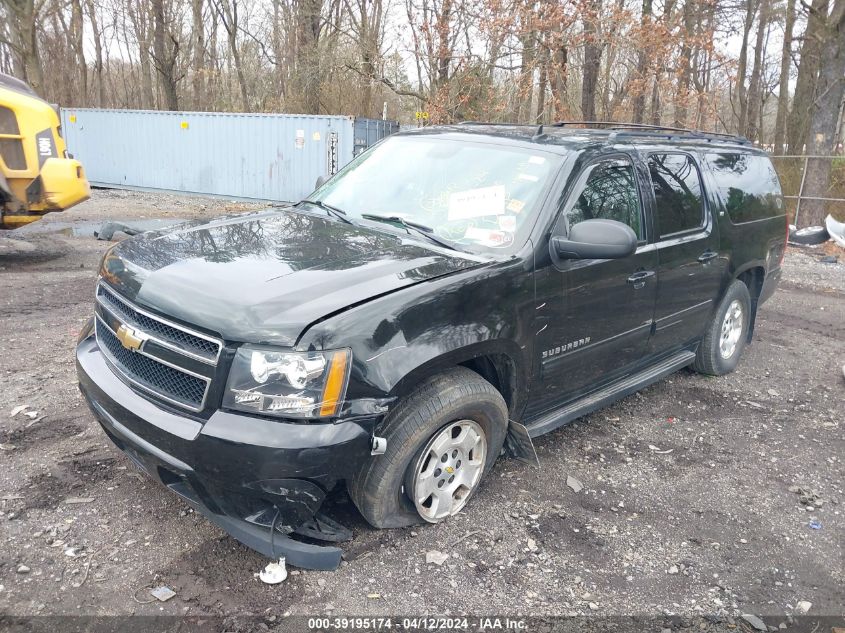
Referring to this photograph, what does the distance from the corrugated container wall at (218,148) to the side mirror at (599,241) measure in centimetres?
1300

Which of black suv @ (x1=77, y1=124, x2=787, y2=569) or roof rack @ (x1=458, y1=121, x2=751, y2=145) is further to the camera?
roof rack @ (x1=458, y1=121, x2=751, y2=145)

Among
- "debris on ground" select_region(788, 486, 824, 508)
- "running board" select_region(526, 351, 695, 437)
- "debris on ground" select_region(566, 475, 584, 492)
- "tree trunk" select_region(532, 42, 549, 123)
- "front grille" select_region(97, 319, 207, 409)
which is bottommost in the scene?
"debris on ground" select_region(788, 486, 824, 508)

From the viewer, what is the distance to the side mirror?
133 inches

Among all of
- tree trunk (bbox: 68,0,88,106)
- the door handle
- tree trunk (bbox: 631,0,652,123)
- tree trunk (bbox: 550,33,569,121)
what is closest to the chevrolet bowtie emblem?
the door handle

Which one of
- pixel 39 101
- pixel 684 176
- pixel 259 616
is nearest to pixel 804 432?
pixel 684 176

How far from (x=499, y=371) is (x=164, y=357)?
1612 mm

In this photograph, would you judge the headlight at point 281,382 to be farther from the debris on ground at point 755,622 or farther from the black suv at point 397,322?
the debris on ground at point 755,622

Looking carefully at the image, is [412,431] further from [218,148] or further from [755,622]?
[218,148]

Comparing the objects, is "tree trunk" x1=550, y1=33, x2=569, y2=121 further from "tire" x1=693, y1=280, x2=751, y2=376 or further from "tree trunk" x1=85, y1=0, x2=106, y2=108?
"tree trunk" x1=85, y1=0, x2=106, y2=108

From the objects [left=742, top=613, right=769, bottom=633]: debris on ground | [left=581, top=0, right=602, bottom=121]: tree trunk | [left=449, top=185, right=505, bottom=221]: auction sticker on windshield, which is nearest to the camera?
[left=742, top=613, right=769, bottom=633]: debris on ground

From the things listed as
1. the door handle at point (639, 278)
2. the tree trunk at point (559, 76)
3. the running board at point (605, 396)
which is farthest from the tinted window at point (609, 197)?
the tree trunk at point (559, 76)

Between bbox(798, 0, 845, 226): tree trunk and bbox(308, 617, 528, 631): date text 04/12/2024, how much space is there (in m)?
14.6

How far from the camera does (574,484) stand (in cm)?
390

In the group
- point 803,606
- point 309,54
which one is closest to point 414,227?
point 803,606
